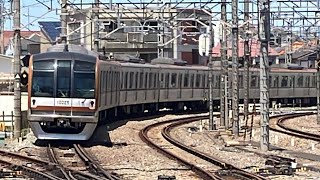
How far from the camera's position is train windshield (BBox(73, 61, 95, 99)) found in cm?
1838

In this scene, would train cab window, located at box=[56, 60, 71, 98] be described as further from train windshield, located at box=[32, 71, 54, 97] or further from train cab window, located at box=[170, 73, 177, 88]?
train cab window, located at box=[170, 73, 177, 88]

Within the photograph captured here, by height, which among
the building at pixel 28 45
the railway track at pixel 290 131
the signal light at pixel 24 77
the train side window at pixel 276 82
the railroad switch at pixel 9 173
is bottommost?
the railway track at pixel 290 131

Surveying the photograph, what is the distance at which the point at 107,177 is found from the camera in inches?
485

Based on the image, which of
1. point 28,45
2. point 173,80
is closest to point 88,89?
point 173,80

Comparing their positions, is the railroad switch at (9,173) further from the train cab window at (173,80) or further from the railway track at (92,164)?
the train cab window at (173,80)

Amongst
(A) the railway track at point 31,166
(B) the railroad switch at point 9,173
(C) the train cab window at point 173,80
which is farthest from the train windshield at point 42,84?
(C) the train cab window at point 173,80

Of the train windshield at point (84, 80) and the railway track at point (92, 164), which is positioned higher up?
the train windshield at point (84, 80)

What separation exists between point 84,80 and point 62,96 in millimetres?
680

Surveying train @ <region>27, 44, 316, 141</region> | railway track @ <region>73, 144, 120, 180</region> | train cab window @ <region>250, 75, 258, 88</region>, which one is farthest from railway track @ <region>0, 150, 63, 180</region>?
train cab window @ <region>250, 75, 258, 88</region>

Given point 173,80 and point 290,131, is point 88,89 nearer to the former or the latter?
point 290,131

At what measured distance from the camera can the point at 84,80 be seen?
1853 centimetres

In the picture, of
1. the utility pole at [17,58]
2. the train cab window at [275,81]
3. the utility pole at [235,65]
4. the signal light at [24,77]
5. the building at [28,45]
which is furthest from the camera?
the building at [28,45]

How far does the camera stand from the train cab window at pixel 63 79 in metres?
18.3

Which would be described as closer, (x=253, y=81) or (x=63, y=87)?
(x=63, y=87)
